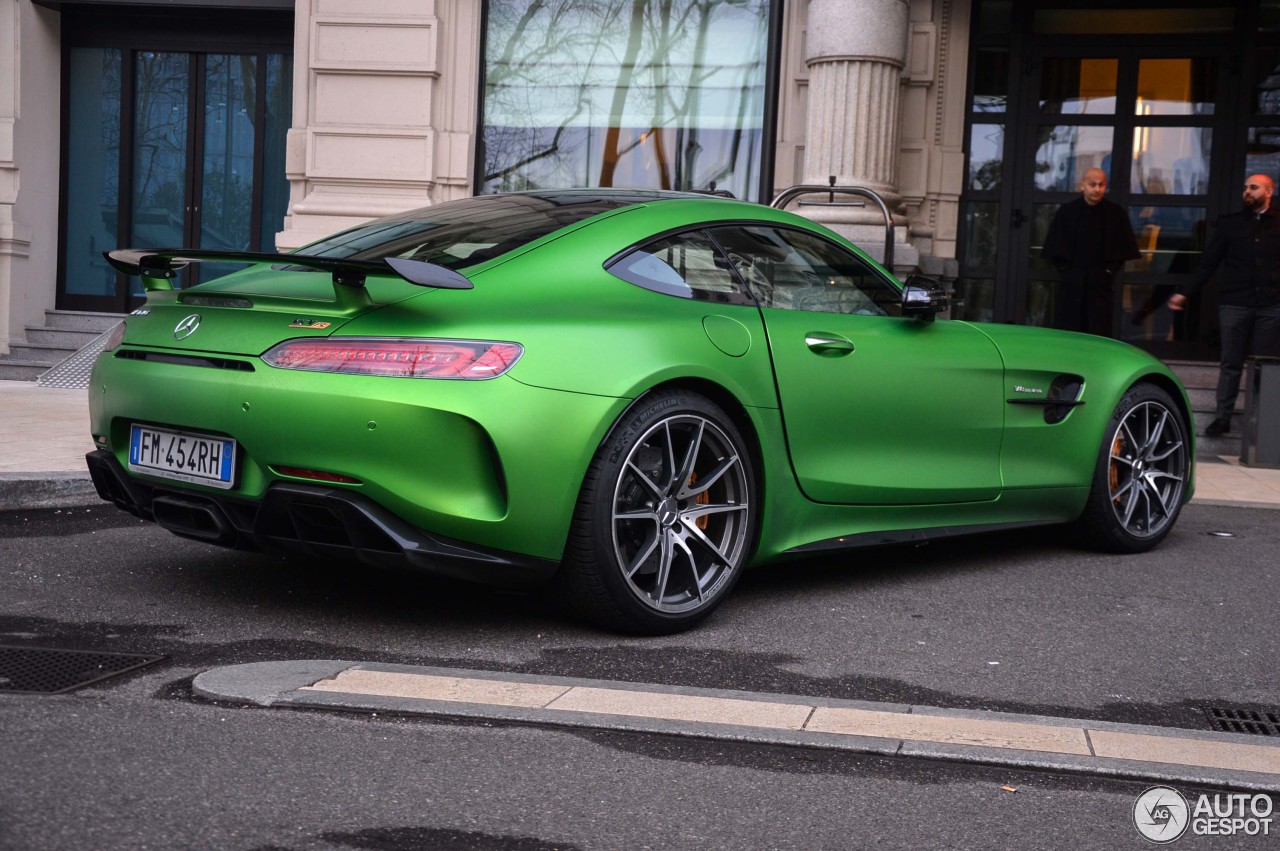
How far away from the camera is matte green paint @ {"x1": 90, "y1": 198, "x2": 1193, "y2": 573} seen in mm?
3834

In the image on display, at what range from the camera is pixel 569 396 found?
394 centimetres

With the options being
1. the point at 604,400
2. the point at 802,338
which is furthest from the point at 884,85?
the point at 604,400

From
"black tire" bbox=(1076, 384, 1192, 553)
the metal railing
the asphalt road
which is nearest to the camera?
the asphalt road

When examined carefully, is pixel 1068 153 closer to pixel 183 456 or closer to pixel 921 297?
pixel 921 297

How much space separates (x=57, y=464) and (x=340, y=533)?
3.58m

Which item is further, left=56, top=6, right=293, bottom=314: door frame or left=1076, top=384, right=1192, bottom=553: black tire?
left=56, top=6, right=293, bottom=314: door frame

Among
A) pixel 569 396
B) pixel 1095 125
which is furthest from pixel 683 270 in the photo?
pixel 1095 125

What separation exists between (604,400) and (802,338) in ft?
3.13

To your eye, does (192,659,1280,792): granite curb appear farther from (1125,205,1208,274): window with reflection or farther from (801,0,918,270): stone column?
(1125,205,1208,274): window with reflection

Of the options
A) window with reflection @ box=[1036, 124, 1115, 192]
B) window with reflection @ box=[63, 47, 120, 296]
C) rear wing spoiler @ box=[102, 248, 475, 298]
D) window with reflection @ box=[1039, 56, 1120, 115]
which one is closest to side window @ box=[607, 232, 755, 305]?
rear wing spoiler @ box=[102, 248, 475, 298]

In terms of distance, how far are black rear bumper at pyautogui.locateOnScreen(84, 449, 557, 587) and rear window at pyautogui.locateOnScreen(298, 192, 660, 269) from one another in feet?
2.57

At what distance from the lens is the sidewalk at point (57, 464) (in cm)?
648

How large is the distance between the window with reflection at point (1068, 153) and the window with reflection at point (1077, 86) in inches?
6.1

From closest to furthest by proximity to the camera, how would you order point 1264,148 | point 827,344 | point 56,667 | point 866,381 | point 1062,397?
point 56,667
point 827,344
point 866,381
point 1062,397
point 1264,148
